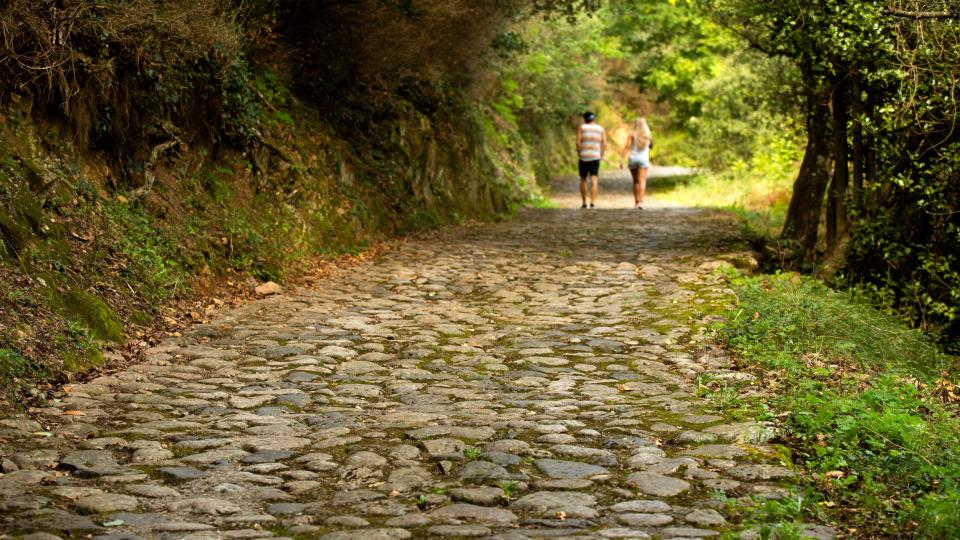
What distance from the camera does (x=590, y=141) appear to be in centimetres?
2230

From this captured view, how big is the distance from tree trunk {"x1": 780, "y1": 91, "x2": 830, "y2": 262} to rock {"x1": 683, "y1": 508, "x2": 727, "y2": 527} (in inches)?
409

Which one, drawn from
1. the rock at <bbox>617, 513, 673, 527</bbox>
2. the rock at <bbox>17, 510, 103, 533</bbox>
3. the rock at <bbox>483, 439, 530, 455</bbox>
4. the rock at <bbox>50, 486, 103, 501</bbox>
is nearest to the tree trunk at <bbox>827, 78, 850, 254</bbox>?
the rock at <bbox>483, 439, 530, 455</bbox>

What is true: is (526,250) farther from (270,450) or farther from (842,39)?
(270,450)

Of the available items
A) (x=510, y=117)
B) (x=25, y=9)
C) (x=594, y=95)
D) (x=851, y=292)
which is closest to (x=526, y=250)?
(x=851, y=292)

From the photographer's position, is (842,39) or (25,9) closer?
(25,9)

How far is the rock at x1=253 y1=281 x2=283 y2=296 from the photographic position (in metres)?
11.0

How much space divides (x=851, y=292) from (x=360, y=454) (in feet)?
26.0

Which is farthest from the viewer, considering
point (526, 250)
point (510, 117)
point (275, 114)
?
point (510, 117)

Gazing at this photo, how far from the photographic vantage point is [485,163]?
22359 mm

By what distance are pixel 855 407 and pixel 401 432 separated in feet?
9.48

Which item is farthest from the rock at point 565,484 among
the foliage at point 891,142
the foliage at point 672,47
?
the foliage at point 672,47

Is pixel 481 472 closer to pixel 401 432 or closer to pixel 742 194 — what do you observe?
pixel 401 432

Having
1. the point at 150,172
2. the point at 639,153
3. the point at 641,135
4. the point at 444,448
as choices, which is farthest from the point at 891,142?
the point at 639,153

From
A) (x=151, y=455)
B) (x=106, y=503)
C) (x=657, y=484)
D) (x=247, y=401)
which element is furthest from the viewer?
(x=247, y=401)
